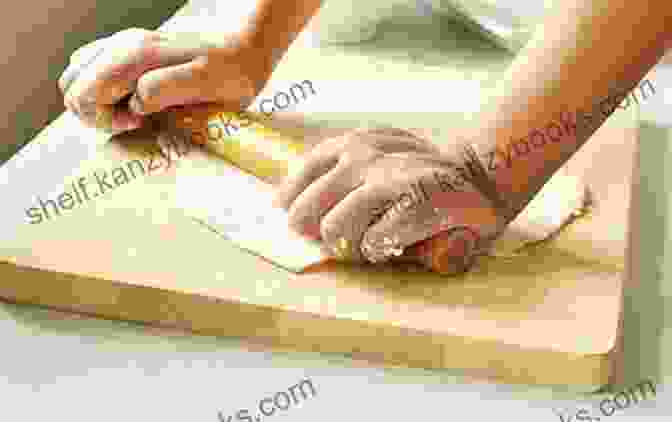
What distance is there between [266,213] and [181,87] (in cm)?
20

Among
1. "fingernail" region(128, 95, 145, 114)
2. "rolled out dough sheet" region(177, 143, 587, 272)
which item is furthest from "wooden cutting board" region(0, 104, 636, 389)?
"fingernail" region(128, 95, 145, 114)

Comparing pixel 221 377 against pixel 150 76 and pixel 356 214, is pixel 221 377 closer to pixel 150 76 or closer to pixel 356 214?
pixel 356 214

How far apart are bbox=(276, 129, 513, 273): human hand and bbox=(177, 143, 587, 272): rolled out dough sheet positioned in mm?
23

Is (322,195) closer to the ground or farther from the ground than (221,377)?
farther from the ground

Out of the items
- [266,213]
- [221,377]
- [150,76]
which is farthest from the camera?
[150,76]

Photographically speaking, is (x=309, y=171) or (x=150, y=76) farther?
(x=150, y=76)

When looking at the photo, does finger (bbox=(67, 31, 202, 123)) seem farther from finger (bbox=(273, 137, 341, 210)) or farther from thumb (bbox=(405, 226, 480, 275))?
thumb (bbox=(405, 226, 480, 275))

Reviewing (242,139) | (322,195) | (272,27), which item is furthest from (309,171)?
(272,27)

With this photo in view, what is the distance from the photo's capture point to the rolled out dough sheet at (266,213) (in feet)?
2.49

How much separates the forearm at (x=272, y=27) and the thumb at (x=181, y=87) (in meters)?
0.04

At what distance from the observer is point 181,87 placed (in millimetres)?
935

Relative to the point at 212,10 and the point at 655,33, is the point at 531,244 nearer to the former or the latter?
the point at 655,33

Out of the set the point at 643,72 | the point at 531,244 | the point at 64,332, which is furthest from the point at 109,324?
the point at 643,72

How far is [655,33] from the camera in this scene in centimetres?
70
